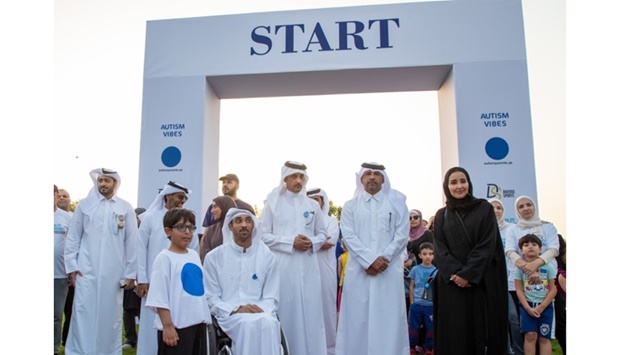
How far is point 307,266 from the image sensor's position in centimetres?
490

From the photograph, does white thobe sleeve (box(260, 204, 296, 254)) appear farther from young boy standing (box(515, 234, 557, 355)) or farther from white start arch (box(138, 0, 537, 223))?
white start arch (box(138, 0, 537, 223))

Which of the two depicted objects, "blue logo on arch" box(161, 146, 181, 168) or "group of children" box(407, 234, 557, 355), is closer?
"group of children" box(407, 234, 557, 355)

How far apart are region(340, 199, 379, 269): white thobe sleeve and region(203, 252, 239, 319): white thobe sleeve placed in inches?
49.3

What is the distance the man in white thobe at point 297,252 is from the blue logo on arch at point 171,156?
8.92 feet

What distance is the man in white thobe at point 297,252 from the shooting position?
475 centimetres

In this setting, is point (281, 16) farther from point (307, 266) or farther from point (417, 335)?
point (417, 335)

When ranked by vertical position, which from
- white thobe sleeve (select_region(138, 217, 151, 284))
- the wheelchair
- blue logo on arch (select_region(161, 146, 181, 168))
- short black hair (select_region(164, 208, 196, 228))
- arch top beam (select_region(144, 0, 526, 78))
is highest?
arch top beam (select_region(144, 0, 526, 78))

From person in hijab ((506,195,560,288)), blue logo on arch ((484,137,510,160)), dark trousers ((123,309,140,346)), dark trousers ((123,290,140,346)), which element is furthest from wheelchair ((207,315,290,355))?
blue logo on arch ((484,137,510,160))

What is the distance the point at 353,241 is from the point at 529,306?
1.69 metres

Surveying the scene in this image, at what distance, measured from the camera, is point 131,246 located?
5.18m

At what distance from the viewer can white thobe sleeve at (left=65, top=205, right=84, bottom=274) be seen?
4.90 m

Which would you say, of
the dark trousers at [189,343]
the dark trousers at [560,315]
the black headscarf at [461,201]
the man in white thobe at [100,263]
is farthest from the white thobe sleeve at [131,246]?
the dark trousers at [560,315]

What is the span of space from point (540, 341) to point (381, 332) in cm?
143

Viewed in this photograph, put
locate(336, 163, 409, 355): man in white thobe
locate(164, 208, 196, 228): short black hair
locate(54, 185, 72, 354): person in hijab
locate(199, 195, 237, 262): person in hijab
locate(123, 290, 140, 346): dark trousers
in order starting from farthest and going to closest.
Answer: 1. locate(123, 290, 140, 346): dark trousers
2. locate(54, 185, 72, 354): person in hijab
3. locate(199, 195, 237, 262): person in hijab
4. locate(336, 163, 409, 355): man in white thobe
5. locate(164, 208, 196, 228): short black hair
